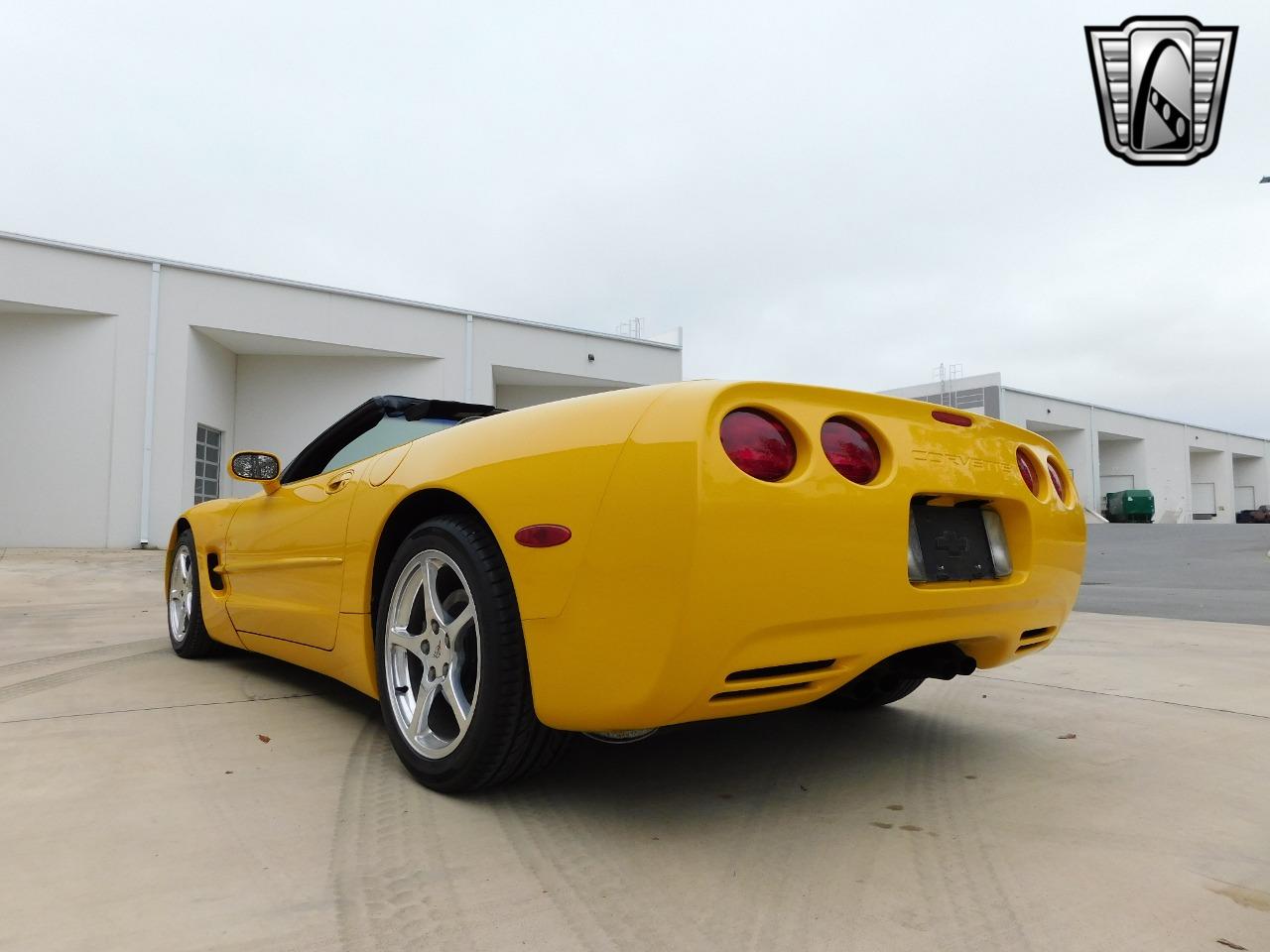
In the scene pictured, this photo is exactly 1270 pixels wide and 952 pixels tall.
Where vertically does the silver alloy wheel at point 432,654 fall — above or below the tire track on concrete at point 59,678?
above

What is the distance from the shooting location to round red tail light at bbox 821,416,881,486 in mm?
1865

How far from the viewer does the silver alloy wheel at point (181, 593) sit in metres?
4.14

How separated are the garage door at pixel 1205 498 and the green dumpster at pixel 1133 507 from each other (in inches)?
584

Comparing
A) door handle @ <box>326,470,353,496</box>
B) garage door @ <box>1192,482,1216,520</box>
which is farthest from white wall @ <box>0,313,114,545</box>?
garage door @ <box>1192,482,1216,520</box>

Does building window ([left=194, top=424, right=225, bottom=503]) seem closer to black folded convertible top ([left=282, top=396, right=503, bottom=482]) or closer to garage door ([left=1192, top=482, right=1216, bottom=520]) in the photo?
black folded convertible top ([left=282, top=396, right=503, bottom=482])

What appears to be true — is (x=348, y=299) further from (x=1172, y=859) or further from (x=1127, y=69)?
(x=1172, y=859)

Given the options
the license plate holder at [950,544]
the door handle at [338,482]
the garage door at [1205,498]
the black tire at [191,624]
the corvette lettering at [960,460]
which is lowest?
the black tire at [191,624]

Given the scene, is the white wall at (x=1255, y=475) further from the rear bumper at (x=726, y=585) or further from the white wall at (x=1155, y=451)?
the rear bumper at (x=726, y=585)

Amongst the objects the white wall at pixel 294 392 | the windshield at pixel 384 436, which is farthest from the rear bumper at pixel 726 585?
the white wall at pixel 294 392

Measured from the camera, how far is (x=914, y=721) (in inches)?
115

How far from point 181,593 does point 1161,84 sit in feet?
26.9

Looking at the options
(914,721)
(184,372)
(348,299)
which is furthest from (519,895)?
(348,299)

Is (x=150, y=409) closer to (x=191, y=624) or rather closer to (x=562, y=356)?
(x=562, y=356)

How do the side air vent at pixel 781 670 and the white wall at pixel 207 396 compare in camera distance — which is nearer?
the side air vent at pixel 781 670
